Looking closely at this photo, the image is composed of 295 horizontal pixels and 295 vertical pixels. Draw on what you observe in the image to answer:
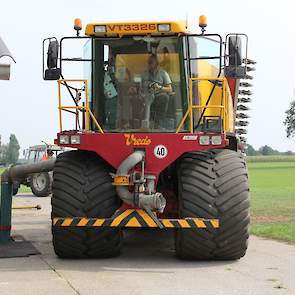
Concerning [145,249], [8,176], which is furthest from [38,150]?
[145,249]

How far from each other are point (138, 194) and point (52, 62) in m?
2.37

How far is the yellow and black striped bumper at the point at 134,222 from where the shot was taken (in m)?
8.00

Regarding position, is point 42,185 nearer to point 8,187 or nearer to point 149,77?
point 8,187

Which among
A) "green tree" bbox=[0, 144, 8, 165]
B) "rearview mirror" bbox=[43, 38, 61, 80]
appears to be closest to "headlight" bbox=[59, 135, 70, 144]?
"rearview mirror" bbox=[43, 38, 61, 80]

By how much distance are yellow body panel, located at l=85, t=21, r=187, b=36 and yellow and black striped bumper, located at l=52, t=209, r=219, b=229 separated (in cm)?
265

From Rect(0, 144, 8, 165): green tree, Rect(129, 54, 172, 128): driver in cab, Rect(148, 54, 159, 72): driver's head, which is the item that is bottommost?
Rect(0, 144, 8, 165): green tree

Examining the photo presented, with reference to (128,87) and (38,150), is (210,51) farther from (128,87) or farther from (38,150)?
(38,150)

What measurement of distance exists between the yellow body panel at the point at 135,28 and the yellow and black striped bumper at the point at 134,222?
8.68 ft

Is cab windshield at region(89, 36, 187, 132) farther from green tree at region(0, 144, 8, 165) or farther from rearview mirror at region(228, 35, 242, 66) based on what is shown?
green tree at region(0, 144, 8, 165)

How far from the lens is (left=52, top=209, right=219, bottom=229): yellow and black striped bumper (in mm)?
8000

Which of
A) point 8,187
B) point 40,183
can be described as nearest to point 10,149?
point 40,183

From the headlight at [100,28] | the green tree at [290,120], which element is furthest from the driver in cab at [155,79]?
the green tree at [290,120]

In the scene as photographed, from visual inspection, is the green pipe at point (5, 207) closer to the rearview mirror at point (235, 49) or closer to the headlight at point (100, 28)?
the headlight at point (100, 28)

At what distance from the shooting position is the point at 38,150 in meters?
29.2
